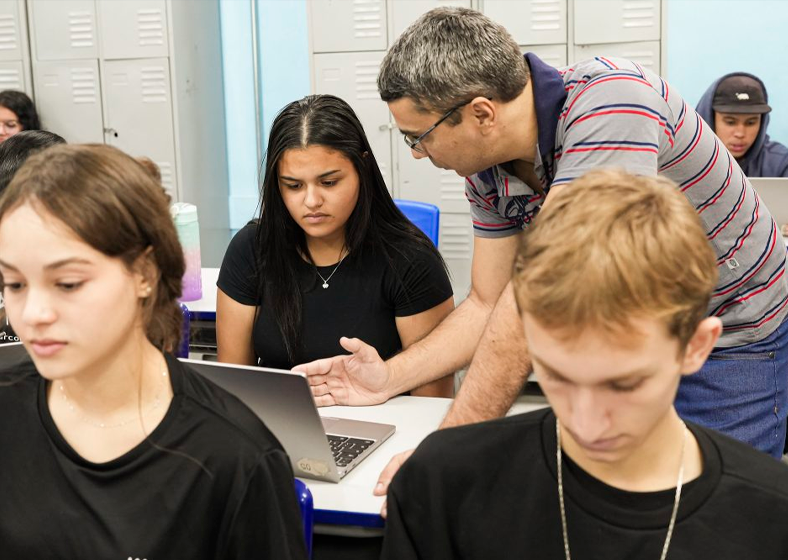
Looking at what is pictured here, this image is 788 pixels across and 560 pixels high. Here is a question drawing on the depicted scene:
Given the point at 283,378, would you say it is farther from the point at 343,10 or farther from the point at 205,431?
the point at 343,10

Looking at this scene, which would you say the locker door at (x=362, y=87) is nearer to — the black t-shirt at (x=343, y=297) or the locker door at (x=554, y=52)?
the locker door at (x=554, y=52)

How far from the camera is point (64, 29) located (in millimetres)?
4695

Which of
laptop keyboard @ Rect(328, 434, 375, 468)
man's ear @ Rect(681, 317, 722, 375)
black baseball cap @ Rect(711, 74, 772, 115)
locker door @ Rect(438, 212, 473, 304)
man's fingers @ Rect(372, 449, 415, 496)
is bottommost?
locker door @ Rect(438, 212, 473, 304)

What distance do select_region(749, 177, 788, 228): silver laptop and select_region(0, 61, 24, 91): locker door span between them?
12.1 ft

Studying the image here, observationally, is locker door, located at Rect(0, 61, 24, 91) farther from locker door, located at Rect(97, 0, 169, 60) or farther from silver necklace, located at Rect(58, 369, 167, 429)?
silver necklace, located at Rect(58, 369, 167, 429)

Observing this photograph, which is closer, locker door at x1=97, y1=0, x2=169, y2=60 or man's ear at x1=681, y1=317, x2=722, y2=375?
man's ear at x1=681, y1=317, x2=722, y2=375

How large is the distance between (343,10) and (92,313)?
11.8 ft

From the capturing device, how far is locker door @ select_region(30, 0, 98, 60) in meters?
4.66

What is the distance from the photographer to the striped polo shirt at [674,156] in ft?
→ 4.76

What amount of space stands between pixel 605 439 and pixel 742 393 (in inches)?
33.8

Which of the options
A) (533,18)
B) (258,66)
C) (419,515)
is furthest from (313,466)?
(258,66)

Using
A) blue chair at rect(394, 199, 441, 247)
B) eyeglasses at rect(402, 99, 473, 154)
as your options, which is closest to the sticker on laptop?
eyeglasses at rect(402, 99, 473, 154)

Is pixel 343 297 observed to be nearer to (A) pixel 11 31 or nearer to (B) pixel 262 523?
(B) pixel 262 523

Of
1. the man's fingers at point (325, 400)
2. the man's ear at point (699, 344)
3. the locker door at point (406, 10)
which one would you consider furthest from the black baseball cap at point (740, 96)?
the man's ear at point (699, 344)
